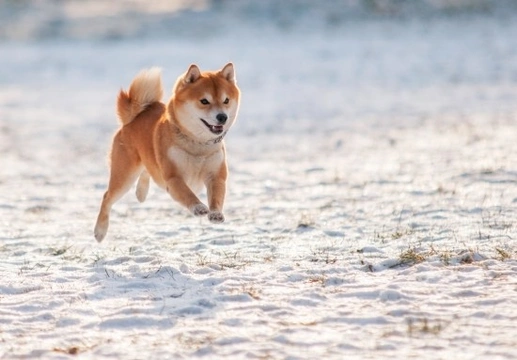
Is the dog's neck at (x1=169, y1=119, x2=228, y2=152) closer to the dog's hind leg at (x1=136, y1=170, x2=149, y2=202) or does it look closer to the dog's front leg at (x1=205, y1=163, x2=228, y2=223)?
the dog's front leg at (x1=205, y1=163, x2=228, y2=223)

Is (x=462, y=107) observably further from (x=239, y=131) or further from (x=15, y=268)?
(x=15, y=268)

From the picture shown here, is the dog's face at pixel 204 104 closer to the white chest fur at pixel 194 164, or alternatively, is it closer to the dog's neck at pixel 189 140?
the dog's neck at pixel 189 140

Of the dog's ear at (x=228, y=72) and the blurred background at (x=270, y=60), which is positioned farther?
the blurred background at (x=270, y=60)

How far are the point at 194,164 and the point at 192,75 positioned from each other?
664mm

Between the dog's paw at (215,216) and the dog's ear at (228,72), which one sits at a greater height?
the dog's ear at (228,72)

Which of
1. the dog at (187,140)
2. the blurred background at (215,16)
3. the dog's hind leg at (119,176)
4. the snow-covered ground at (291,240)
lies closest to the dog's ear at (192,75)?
the dog at (187,140)

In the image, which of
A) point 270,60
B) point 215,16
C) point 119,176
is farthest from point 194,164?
point 215,16

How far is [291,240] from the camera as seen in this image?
22.1 ft

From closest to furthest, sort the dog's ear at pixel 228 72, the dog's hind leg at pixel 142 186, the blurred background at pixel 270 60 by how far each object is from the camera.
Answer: the dog's ear at pixel 228 72 < the dog's hind leg at pixel 142 186 < the blurred background at pixel 270 60

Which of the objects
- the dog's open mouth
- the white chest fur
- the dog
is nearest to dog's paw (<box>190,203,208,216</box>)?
the dog

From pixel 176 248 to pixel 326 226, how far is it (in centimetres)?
135

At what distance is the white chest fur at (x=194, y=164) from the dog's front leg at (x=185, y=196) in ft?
0.34

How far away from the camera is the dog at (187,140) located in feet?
20.6

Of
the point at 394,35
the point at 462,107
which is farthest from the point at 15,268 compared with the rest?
the point at 394,35
